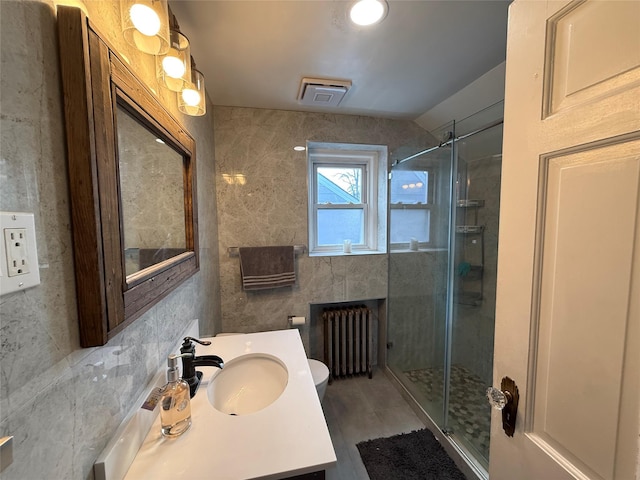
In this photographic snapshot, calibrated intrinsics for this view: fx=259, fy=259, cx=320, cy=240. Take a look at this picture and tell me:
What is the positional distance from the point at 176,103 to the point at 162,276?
75 centimetres

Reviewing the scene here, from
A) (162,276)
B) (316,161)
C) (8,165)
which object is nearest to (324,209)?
(316,161)

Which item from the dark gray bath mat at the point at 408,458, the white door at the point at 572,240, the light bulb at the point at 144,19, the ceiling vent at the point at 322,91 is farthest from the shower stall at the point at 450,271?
the light bulb at the point at 144,19

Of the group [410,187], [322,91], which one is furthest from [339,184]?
[322,91]

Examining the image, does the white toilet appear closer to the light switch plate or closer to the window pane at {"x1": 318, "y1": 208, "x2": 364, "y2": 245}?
the window pane at {"x1": 318, "y1": 208, "x2": 364, "y2": 245}

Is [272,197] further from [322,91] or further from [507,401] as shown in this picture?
[507,401]

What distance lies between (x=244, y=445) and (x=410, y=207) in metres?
2.00

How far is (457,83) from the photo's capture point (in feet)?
5.46

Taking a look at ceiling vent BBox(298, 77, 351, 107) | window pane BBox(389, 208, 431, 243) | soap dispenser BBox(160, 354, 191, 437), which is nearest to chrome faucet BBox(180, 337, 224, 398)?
soap dispenser BBox(160, 354, 191, 437)

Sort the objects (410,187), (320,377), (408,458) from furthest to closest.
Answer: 1. (410,187)
2. (320,377)
3. (408,458)

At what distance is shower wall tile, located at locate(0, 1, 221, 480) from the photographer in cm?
38

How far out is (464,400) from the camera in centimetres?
189

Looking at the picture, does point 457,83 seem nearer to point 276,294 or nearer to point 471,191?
point 471,191

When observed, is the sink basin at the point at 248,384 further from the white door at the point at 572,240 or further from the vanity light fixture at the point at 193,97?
the vanity light fixture at the point at 193,97

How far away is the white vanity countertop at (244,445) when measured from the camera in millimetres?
630
